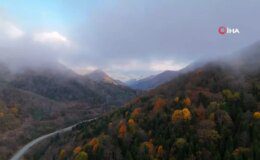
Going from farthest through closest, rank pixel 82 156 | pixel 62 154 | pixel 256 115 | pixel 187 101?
pixel 62 154, pixel 187 101, pixel 82 156, pixel 256 115

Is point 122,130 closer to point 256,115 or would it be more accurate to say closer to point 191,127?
point 191,127

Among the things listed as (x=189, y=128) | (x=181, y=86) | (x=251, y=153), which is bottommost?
(x=251, y=153)

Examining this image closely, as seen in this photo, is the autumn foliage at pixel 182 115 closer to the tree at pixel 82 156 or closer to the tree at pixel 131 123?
the tree at pixel 131 123

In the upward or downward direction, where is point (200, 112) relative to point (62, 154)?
upward

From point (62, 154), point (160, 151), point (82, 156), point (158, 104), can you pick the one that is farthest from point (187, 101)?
point (62, 154)

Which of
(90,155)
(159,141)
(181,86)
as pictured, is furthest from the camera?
(181,86)

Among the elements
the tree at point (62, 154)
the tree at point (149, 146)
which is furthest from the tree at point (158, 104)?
the tree at point (62, 154)

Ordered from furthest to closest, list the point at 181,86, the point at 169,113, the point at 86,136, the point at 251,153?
the point at 181,86 < the point at 86,136 < the point at 169,113 < the point at 251,153

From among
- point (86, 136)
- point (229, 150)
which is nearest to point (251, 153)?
point (229, 150)

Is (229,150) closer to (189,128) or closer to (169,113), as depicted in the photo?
(189,128)
